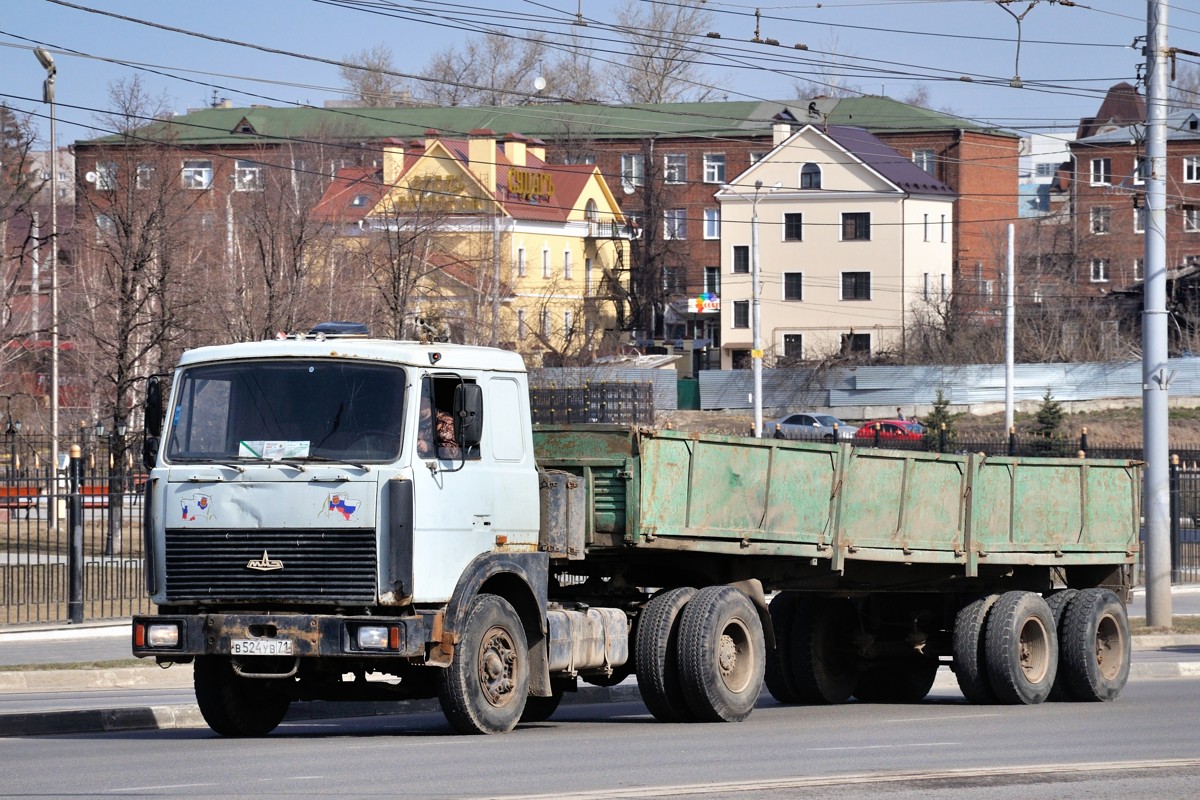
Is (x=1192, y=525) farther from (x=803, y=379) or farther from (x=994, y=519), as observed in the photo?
(x=803, y=379)

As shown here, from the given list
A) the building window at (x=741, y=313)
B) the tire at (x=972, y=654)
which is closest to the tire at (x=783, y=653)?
the tire at (x=972, y=654)

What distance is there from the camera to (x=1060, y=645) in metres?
16.5

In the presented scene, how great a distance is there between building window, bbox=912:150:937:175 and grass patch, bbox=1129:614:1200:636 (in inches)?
2849

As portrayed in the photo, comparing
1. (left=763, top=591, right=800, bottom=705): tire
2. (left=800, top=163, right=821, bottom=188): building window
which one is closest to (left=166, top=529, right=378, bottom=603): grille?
(left=763, top=591, right=800, bottom=705): tire

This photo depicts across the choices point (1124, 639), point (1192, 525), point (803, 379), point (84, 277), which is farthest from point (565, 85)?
point (1124, 639)

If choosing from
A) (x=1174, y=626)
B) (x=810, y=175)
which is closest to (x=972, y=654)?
(x=1174, y=626)

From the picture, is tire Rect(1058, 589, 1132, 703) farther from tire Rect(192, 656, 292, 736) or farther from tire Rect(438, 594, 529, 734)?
tire Rect(192, 656, 292, 736)

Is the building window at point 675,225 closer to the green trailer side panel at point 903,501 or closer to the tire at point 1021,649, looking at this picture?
the tire at point 1021,649

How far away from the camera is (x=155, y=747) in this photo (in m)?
11.8

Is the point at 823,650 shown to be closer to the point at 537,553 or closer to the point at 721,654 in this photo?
the point at 721,654

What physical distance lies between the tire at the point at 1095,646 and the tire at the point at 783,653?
2548 millimetres

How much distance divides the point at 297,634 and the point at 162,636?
95 cm

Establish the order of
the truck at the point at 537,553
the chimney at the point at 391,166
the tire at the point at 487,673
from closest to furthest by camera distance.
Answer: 1. the truck at the point at 537,553
2. the tire at the point at 487,673
3. the chimney at the point at 391,166

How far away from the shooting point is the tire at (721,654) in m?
13.2
